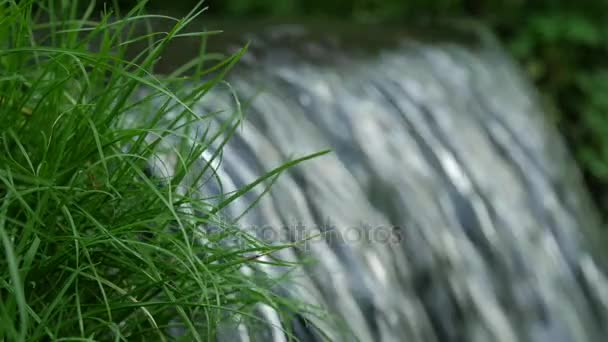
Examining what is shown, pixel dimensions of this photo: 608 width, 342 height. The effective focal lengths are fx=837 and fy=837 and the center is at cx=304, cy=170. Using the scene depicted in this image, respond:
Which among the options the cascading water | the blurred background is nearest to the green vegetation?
the blurred background

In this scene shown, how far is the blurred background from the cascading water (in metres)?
0.84

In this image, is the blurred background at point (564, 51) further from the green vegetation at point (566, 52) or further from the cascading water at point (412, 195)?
the cascading water at point (412, 195)

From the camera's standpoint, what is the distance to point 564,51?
4.25 m

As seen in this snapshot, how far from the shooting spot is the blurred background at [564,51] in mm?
4176

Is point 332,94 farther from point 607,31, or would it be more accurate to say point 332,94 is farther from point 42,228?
point 607,31

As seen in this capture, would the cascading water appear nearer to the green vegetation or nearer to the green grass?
the green grass

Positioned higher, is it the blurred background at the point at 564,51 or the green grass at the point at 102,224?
the blurred background at the point at 564,51

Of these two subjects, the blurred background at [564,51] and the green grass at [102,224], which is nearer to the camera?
the green grass at [102,224]

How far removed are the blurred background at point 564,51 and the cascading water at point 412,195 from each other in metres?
0.84

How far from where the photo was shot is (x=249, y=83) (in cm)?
245

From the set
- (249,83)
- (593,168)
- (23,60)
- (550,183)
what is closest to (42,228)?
(23,60)

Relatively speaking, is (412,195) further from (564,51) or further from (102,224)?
(564,51)

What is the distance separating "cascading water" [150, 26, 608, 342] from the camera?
2004 mm

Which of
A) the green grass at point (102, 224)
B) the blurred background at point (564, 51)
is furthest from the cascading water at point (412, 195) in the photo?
the blurred background at point (564, 51)
